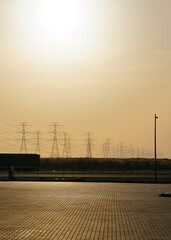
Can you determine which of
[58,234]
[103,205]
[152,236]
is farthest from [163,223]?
[103,205]

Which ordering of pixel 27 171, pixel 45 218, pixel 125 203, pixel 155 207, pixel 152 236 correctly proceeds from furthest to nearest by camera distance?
pixel 27 171 → pixel 125 203 → pixel 155 207 → pixel 45 218 → pixel 152 236

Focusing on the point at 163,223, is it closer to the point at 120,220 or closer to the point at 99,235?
the point at 120,220

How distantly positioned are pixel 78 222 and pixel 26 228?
223 cm

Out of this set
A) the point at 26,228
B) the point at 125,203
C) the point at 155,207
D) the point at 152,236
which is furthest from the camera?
the point at 125,203

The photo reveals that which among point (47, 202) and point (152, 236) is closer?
point (152, 236)

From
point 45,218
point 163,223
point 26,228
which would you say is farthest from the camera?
point 45,218

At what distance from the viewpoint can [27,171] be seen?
8062 centimetres

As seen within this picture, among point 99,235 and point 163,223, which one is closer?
point 99,235

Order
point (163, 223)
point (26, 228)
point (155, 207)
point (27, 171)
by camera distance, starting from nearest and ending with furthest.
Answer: point (26, 228) < point (163, 223) < point (155, 207) < point (27, 171)

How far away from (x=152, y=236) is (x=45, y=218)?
5.32m

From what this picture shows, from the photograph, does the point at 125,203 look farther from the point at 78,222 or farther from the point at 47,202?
the point at 78,222

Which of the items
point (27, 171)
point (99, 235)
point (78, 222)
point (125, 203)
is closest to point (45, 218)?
point (78, 222)

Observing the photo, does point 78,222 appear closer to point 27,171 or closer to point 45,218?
point 45,218

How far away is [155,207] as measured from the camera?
21.1m
